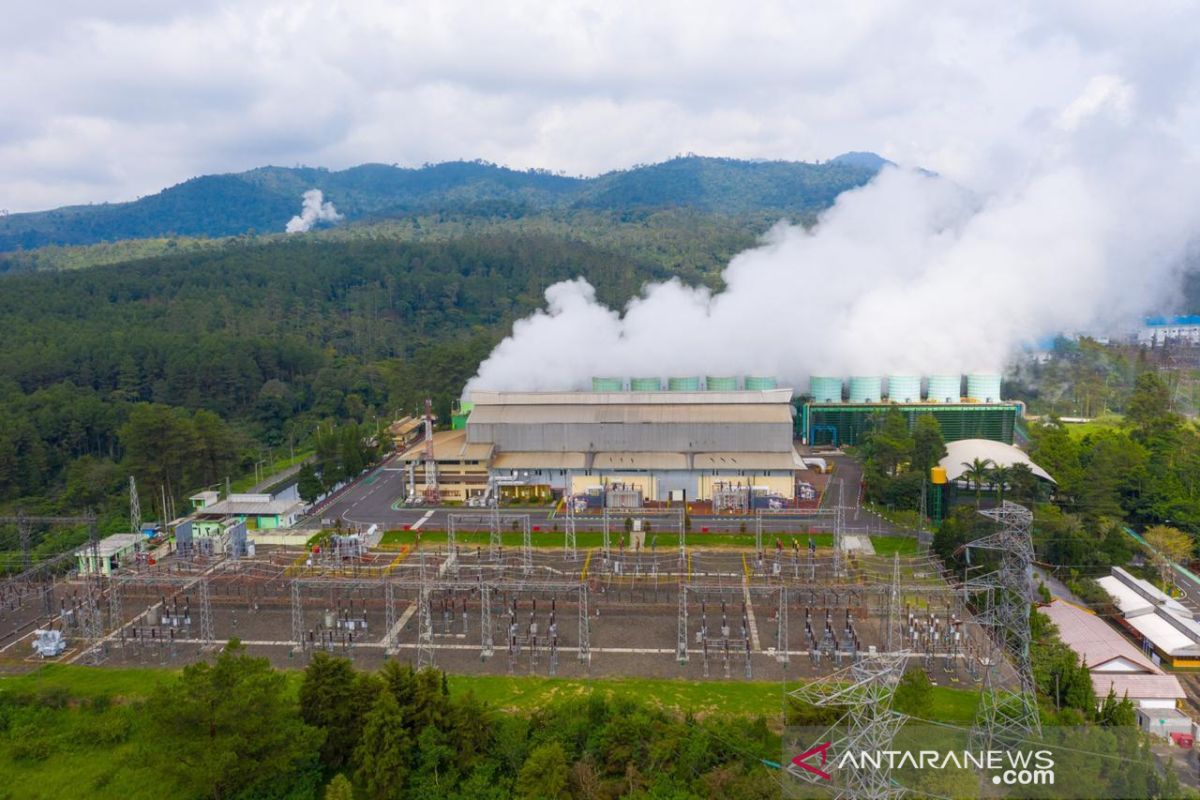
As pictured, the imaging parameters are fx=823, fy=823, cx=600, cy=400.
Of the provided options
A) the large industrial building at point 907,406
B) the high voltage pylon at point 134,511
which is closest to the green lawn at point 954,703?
the large industrial building at point 907,406

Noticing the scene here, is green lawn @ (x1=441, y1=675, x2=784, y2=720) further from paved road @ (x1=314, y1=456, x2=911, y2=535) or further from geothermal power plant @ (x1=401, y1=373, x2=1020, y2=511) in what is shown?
geothermal power plant @ (x1=401, y1=373, x2=1020, y2=511)

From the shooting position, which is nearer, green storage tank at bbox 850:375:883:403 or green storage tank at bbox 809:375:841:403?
green storage tank at bbox 850:375:883:403

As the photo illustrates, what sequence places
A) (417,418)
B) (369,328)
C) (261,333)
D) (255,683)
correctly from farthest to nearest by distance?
(369,328), (261,333), (417,418), (255,683)

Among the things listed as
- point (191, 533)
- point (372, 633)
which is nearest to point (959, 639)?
point (372, 633)

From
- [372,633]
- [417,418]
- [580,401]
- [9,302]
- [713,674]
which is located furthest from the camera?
[9,302]

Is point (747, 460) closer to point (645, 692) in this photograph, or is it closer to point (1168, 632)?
point (1168, 632)

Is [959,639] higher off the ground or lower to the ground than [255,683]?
lower

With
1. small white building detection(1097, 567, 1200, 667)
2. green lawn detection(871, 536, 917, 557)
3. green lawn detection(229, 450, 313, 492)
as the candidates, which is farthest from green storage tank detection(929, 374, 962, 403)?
green lawn detection(229, 450, 313, 492)

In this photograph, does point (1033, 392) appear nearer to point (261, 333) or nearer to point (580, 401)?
point (580, 401)
